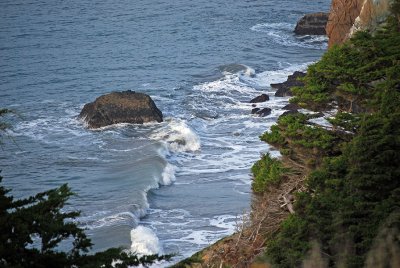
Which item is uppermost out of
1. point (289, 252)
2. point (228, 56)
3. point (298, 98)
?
point (298, 98)

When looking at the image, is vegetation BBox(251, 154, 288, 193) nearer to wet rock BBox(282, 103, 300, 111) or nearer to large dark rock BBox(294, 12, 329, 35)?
wet rock BBox(282, 103, 300, 111)

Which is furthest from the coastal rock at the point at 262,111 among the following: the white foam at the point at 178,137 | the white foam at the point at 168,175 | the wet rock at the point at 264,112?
the white foam at the point at 168,175

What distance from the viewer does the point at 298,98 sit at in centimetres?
1709

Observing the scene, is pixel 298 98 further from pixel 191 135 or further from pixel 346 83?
pixel 191 135

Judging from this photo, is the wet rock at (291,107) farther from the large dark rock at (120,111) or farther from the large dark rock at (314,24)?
the large dark rock at (314,24)

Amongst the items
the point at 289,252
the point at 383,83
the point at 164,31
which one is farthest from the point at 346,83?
the point at 164,31

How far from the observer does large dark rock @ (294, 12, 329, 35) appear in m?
54.0

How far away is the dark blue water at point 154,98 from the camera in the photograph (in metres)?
25.5

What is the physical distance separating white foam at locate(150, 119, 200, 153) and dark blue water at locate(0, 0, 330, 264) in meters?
0.05

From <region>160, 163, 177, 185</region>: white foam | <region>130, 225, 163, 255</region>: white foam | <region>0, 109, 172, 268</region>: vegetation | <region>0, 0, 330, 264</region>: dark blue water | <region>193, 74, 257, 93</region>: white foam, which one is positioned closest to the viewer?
<region>0, 109, 172, 268</region>: vegetation

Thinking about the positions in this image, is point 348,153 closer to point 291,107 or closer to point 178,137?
point 178,137

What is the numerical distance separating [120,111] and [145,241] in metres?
13.9

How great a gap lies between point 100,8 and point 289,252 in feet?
179

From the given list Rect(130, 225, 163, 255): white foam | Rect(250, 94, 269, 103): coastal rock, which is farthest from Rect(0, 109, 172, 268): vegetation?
Rect(250, 94, 269, 103): coastal rock
